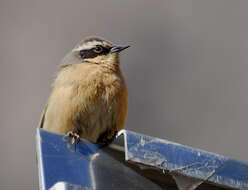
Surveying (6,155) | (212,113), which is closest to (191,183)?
(212,113)

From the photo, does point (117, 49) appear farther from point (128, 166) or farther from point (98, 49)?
point (128, 166)

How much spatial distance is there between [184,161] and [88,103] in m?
2.09

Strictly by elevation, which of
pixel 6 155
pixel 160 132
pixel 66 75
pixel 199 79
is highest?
pixel 66 75

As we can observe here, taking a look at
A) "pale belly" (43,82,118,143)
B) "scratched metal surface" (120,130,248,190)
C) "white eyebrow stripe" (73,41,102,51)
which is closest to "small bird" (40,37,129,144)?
"pale belly" (43,82,118,143)

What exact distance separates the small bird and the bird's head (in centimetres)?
33

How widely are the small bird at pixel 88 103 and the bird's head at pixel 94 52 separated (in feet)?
1.10

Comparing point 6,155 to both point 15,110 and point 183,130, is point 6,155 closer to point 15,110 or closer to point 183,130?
point 15,110

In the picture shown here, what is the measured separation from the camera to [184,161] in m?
4.71

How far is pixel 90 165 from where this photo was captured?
473 centimetres

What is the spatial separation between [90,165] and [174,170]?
0.68 metres

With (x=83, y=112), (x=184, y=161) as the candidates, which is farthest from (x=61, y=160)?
(x=83, y=112)

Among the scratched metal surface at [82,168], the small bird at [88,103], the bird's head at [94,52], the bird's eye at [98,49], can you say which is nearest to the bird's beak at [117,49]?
the bird's head at [94,52]

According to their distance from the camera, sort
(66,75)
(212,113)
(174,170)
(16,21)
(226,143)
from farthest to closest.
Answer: (16,21), (212,113), (226,143), (66,75), (174,170)

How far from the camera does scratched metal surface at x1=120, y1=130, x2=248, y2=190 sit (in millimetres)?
4598
